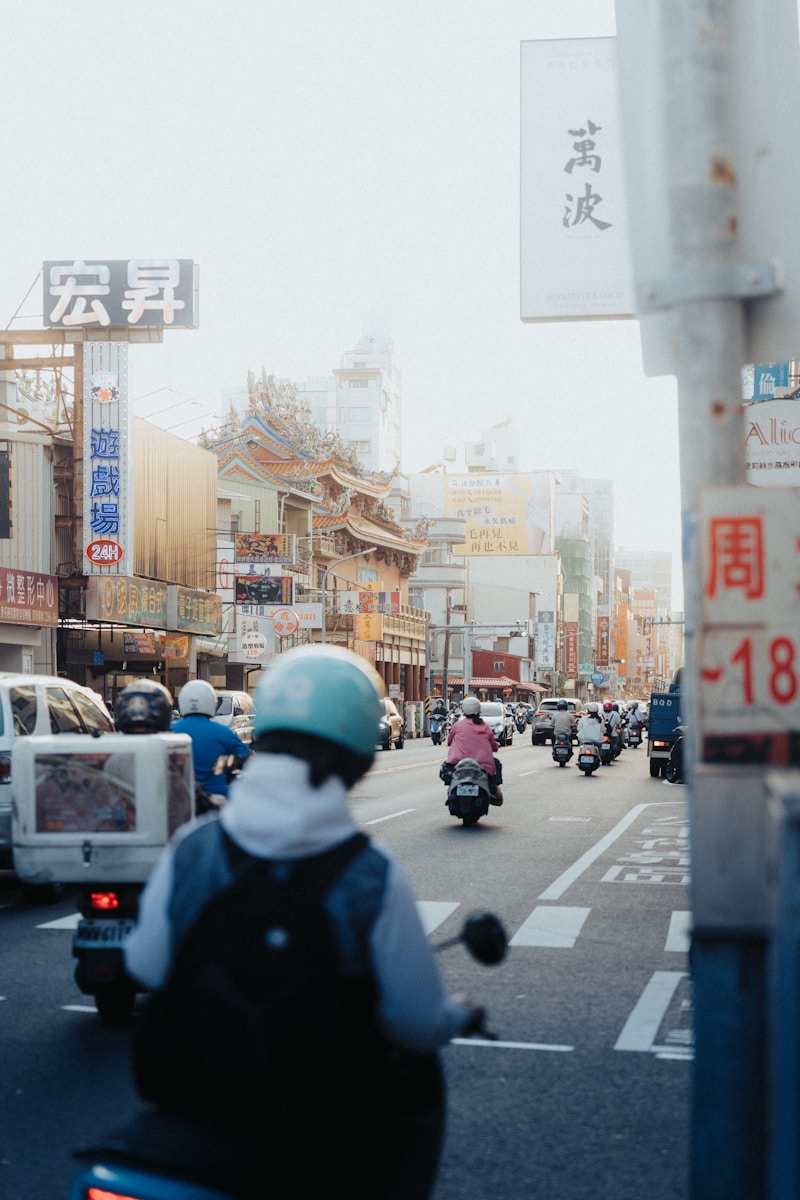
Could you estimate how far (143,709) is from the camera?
7656mm

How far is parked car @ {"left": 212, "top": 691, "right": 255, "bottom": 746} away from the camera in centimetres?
2856

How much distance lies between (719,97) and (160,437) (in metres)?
36.1

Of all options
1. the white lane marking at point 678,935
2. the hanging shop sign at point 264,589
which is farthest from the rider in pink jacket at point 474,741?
the hanging shop sign at point 264,589

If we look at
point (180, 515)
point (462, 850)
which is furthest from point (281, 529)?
point (462, 850)

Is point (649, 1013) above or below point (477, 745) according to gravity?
below

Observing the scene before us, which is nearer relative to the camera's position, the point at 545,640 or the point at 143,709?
the point at 143,709

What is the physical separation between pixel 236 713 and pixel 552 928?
19886 millimetres

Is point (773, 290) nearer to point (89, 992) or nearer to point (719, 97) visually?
point (719, 97)

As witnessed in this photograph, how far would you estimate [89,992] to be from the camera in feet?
23.3

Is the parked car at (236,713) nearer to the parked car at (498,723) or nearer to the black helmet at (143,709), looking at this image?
the parked car at (498,723)

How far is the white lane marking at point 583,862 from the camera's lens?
12336 millimetres

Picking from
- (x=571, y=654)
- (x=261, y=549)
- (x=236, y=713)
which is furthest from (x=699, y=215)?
(x=571, y=654)

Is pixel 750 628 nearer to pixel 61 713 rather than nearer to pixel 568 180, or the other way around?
pixel 568 180

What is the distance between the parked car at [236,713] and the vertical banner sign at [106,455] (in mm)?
Result: 3983
